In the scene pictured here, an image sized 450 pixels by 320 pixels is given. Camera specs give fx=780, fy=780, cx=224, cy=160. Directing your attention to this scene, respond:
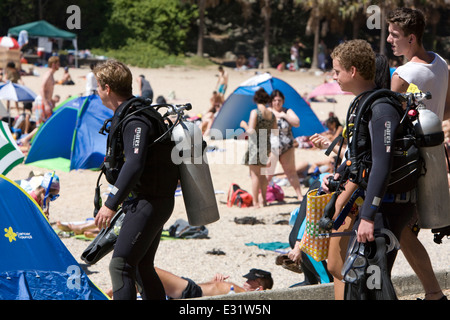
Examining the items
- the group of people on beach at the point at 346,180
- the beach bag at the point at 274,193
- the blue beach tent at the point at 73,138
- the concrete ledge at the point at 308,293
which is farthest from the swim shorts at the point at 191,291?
the blue beach tent at the point at 73,138

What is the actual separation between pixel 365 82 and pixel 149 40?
33.1 meters

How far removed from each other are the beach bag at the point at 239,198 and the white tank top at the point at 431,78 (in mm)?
6032

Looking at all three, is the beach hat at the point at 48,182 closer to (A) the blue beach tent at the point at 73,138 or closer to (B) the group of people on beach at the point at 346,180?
(B) the group of people on beach at the point at 346,180

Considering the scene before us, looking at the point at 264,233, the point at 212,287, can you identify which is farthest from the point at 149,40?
the point at 212,287

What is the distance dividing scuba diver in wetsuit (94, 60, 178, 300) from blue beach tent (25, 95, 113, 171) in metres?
8.67

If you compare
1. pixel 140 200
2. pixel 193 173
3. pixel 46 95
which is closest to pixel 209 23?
pixel 46 95

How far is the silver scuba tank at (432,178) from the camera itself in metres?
3.96

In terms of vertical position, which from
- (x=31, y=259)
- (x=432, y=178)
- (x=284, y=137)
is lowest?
(x=284, y=137)

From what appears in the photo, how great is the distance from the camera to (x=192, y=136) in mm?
4461

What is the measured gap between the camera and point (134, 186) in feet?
14.1

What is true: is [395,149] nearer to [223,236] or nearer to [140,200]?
[140,200]

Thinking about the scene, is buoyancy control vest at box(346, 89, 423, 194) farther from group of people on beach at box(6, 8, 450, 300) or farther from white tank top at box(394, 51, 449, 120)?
white tank top at box(394, 51, 449, 120)

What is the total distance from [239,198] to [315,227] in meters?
6.38
